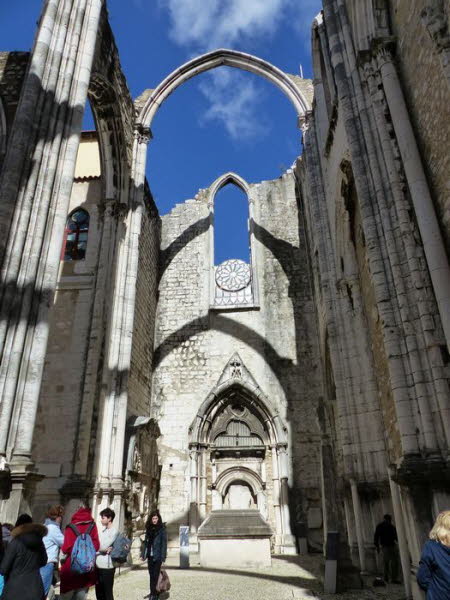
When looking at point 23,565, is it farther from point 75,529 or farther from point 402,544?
point 402,544

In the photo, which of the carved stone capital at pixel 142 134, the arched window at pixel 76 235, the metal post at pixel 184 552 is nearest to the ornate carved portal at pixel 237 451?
the metal post at pixel 184 552

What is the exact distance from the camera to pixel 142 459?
32.2 ft

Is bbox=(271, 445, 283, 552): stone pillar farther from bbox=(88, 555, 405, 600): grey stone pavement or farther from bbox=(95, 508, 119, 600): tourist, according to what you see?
bbox=(95, 508, 119, 600): tourist

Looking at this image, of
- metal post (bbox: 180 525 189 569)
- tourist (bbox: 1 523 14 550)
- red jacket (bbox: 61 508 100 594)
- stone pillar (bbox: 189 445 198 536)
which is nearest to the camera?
red jacket (bbox: 61 508 100 594)

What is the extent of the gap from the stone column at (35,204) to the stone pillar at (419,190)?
4.42 metres

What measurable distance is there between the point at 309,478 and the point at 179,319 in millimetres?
5671

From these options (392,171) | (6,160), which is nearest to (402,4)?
(392,171)

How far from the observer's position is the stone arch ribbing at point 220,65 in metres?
12.2

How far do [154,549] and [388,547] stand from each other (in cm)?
306

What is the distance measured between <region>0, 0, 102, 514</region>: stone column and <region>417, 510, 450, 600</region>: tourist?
4.03 m

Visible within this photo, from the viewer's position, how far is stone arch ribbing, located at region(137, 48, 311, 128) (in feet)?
40.2

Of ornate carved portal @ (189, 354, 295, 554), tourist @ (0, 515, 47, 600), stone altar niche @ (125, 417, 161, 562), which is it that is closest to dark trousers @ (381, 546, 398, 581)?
tourist @ (0, 515, 47, 600)

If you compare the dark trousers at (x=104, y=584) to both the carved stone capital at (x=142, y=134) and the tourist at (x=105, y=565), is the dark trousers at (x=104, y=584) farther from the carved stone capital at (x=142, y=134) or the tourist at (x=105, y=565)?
the carved stone capital at (x=142, y=134)

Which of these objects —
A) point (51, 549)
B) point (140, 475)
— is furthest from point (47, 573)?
point (140, 475)
